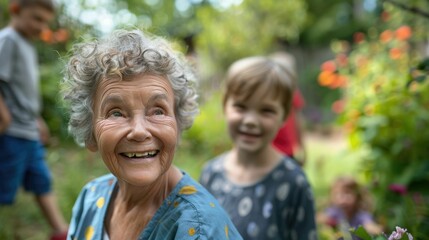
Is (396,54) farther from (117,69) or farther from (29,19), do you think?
(117,69)

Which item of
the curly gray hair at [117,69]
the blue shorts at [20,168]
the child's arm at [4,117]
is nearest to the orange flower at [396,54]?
the blue shorts at [20,168]

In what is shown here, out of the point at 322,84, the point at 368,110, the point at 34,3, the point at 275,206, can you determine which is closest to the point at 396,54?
the point at 368,110

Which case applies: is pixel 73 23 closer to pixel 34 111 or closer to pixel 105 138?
pixel 34 111

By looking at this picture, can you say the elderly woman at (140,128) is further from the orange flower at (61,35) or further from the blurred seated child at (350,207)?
the orange flower at (61,35)

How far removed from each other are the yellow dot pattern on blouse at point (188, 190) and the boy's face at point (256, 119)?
0.92 metres

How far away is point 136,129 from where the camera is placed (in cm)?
128

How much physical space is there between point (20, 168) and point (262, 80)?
196 centimetres

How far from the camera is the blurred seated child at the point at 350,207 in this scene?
4.00 meters

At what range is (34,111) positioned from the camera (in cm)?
340

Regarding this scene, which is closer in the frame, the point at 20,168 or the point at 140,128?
the point at 140,128

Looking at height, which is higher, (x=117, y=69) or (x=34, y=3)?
(x=34, y=3)

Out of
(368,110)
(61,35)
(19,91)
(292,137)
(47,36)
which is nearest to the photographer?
(19,91)

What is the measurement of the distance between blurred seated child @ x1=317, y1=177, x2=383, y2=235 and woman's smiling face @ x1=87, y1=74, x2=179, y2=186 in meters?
2.94

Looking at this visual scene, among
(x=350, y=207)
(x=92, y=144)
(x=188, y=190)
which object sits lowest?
(x=350, y=207)
